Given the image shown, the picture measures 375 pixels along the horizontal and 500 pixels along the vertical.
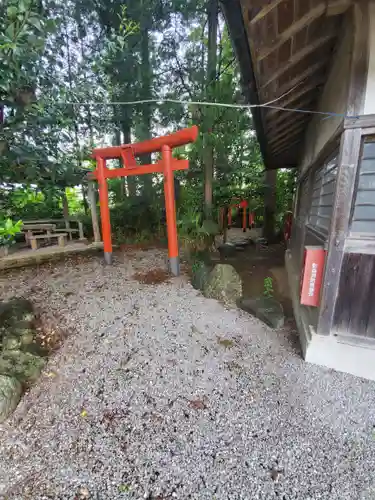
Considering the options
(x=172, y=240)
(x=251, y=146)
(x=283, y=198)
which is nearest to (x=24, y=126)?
(x=172, y=240)

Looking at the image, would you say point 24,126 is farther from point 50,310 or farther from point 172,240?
point 172,240

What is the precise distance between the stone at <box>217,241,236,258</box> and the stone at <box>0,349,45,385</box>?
6.09 m

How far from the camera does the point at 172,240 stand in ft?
16.9

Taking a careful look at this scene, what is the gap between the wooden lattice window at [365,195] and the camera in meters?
2.29

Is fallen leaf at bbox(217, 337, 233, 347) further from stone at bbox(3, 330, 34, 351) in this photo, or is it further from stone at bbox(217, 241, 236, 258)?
stone at bbox(217, 241, 236, 258)

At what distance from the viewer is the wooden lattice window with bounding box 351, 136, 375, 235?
7.50ft

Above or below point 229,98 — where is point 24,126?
below

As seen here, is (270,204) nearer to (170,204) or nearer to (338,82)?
(170,204)

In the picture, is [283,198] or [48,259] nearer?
[48,259]

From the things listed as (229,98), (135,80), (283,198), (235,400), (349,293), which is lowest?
(235,400)

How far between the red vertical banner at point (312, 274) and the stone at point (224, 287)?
1721 mm

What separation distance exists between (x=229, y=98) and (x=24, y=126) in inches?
216

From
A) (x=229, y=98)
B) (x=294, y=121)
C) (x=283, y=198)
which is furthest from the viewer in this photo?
(x=283, y=198)

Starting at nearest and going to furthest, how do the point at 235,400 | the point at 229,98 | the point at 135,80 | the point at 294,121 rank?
1. the point at 235,400
2. the point at 294,121
3. the point at 229,98
4. the point at 135,80
